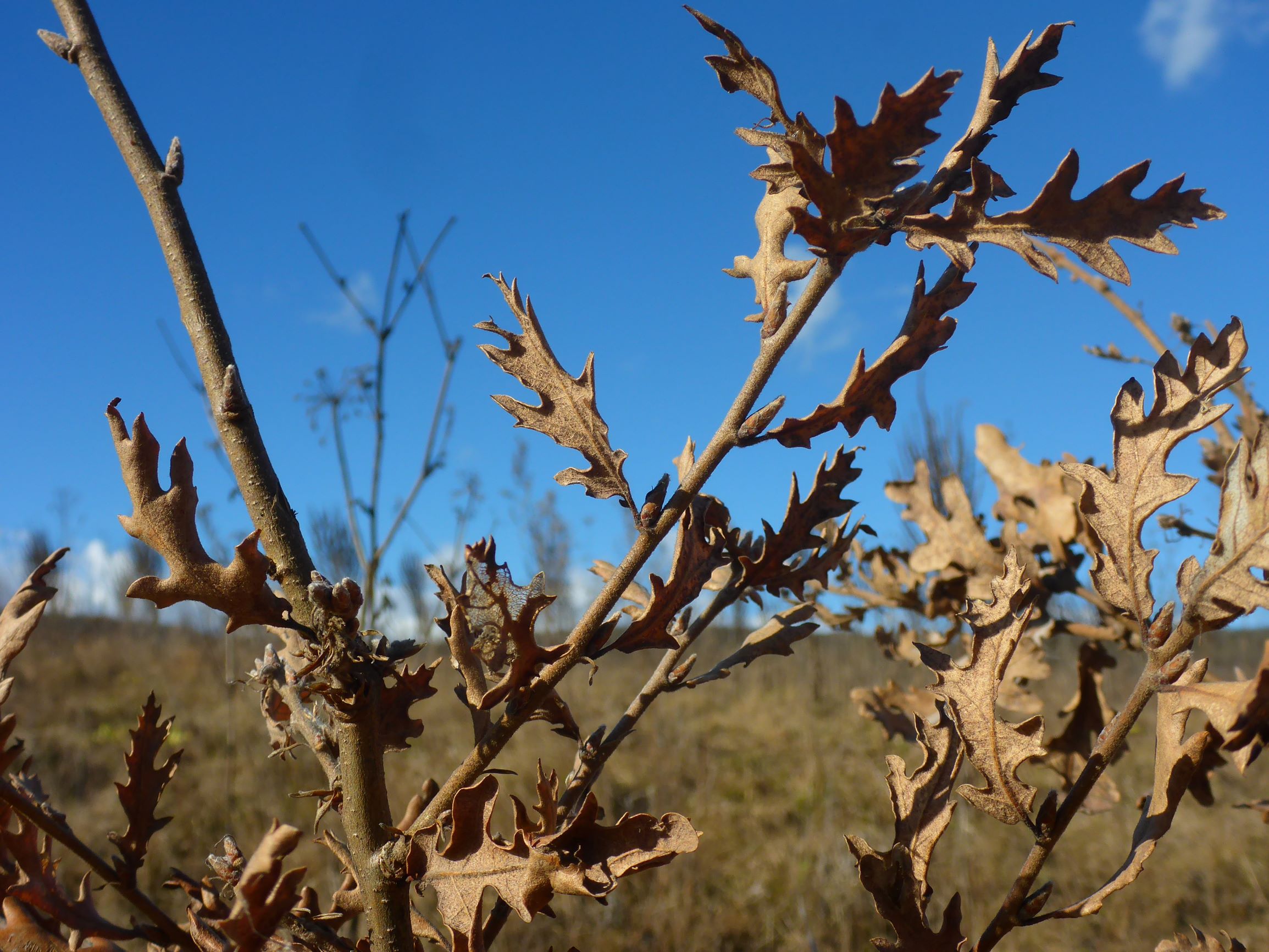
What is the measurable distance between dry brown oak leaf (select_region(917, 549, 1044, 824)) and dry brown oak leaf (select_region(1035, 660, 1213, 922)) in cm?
7

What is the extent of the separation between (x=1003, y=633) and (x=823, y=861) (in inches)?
259

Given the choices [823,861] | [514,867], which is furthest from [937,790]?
[823,861]

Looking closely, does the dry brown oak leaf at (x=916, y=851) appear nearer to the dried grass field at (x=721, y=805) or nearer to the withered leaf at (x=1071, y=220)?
the withered leaf at (x=1071, y=220)

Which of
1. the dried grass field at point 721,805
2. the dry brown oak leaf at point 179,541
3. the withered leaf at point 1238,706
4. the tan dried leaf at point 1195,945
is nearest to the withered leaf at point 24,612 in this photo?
the dry brown oak leaf at point 179,541

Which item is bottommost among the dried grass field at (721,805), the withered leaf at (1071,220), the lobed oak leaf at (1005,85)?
the dried grass field at (721,805)

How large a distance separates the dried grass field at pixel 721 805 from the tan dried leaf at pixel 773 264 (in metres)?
2.57

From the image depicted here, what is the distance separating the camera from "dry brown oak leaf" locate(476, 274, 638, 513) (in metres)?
0.66

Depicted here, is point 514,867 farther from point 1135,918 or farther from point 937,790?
point 1135,918

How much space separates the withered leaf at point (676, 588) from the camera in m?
0.65

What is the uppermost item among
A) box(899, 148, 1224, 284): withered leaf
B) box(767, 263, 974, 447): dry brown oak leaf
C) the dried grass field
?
box(899, 148, 1224, 284): withered leaf

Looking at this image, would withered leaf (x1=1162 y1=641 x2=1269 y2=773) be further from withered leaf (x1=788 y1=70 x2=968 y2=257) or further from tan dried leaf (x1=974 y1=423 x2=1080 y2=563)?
tan dried leaf (x1=974 y1=423 x2=1080 y2=563)

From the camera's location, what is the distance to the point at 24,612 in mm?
635

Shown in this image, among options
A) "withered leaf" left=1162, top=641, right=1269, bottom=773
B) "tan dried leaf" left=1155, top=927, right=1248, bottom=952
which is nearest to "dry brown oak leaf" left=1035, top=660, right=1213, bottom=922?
"withered leaf" left=1162, top=641, right=1269, bottom=773

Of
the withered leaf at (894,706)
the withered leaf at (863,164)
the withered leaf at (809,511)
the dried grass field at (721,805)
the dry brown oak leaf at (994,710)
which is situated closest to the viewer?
the withered leaf at (863,164)
